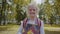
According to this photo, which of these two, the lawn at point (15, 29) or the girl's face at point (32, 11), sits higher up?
the girl's face at point (32, 11)

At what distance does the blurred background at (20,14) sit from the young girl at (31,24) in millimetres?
45

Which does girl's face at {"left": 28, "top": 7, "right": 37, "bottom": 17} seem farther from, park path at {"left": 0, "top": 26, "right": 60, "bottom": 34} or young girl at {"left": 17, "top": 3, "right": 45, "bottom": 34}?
park path at {"left": 0, "top": 26, "right": 60, "bottom": 34}

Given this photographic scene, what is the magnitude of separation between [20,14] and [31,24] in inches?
6.5

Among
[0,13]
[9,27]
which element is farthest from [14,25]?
[0,13]

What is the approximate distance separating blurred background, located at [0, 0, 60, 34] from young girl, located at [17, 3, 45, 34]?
5cm

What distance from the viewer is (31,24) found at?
186cm

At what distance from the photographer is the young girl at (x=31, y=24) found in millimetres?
1847

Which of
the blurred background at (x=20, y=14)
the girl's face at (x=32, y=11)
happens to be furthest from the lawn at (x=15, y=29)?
the girl's face at (x=32, y=11)

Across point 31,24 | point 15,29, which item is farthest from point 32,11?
point 15,29

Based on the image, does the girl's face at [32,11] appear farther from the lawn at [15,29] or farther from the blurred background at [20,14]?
the lawn at [15,29]

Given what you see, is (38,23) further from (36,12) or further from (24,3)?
(24,3)

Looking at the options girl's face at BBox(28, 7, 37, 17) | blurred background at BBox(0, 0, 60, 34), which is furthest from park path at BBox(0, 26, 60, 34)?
girl's face at BBox(28, 7, 37, 17)

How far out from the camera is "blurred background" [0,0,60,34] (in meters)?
1.87

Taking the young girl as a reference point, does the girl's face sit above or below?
above
